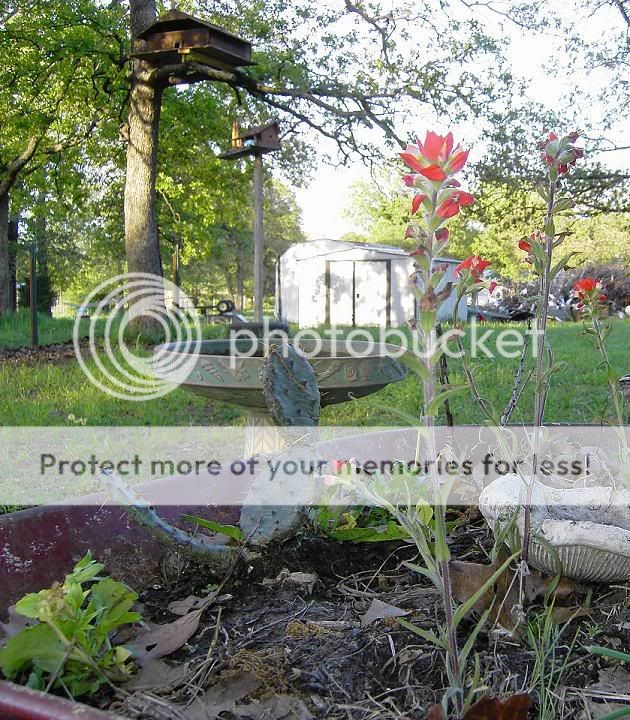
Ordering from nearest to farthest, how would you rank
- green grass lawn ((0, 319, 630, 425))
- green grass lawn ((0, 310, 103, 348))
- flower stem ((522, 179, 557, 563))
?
1. flower stem ((522, 179, 557, 563))
2. green grass lawn ((0, 319, 630, 425))
3. green grass lawn ((0, 310, 103, 348))

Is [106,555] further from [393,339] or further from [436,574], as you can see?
[393,339]

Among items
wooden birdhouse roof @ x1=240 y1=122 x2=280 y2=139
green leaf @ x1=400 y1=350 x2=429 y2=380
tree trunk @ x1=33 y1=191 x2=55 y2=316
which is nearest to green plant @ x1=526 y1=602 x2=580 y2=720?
green leaf @ x1=400 y1=350 x2=429 y2=380

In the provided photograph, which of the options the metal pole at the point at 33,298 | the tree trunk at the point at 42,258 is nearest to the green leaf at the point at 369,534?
the metal pole at the point at 33,298

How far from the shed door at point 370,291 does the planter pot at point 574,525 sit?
19324mm

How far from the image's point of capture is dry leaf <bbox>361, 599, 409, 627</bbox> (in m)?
1.00

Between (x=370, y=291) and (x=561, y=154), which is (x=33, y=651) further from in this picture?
(x=370, y=291)

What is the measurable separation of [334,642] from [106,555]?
466 millimetres

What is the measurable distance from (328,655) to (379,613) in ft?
0.44

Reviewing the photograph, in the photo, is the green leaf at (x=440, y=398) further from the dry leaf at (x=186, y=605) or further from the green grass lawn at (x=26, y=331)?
the green grass lawn at (x=26, y=331)

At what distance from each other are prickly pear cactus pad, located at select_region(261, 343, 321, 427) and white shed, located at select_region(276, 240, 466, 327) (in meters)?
18.4

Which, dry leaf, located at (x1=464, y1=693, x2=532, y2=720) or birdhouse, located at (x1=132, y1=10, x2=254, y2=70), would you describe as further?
birdhouse, located at (x1=132, y1=10, x2=254, y2=70)

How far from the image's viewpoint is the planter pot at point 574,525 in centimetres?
97

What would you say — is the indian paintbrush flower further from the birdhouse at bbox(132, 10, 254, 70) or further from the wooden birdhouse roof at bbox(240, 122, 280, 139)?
the wooden birdhouse roof at bbox(240, 122, 280, 139)

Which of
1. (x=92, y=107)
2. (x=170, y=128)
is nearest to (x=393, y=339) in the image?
(x=170, y=128)
